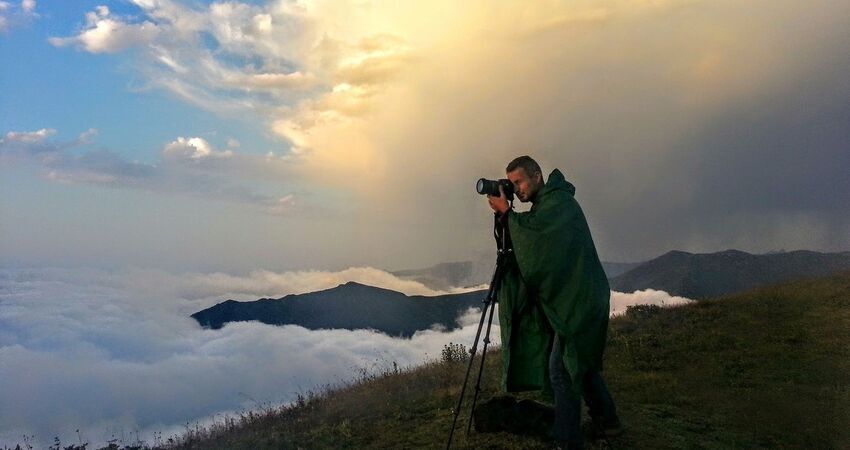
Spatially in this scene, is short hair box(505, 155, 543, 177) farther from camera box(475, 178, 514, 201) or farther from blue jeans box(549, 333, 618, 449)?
blue jeans box(549, 333, 618, 449)

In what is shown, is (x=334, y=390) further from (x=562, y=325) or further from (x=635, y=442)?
(x=562, y=325)

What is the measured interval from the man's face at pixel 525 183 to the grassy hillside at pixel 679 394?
276 cm

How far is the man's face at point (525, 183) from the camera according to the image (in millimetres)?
5746

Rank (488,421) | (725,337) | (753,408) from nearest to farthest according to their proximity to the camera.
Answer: (488,421) → (753,408) → (725,337)

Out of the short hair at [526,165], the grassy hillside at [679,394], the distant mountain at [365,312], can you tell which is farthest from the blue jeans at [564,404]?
the distant mountain at [365,312]

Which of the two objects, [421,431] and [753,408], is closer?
[421,431]

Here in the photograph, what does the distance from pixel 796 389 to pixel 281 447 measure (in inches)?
323

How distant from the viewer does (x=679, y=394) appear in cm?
962

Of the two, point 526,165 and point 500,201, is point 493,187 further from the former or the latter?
point 526,165

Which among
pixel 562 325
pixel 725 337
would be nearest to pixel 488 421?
pixel 562 325

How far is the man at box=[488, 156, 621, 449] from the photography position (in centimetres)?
555

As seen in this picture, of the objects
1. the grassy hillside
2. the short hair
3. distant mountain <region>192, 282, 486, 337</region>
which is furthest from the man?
distant mountain <region>192, 282, 486, 337</region>

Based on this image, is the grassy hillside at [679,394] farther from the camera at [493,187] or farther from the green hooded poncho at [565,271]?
the camera at [493,187]

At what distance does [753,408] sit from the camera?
9.25 metres
